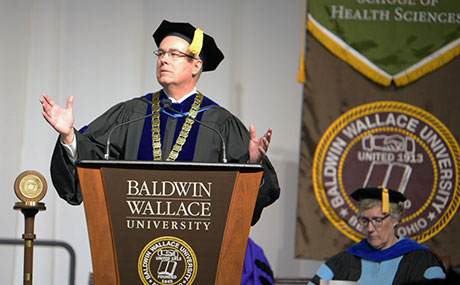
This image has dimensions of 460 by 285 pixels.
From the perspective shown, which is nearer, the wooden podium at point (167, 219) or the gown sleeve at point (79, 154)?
the wooden podium at point (167, 219)

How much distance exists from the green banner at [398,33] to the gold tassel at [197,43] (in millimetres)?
1920

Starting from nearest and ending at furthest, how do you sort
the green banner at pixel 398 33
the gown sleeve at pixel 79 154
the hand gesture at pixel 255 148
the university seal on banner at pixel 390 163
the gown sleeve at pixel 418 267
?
the hand gesture at pixel 255 148, the gown sleeve at pixel 79 154, the gown sleeve at pixel 418 267, the university seal on banner at pixel 390 163, the green banner at pixel 398 33

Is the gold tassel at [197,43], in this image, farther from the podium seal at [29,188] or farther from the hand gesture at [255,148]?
the podium seal at [29,188]

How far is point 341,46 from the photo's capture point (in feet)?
16.0

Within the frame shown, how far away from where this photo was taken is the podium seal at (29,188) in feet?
10.1

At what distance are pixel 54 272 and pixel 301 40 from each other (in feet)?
7.86

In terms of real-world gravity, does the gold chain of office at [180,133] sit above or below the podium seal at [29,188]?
above

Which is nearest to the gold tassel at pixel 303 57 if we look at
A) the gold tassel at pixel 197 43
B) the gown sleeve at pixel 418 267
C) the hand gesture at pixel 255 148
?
the gown sleeve at pixel 418 267

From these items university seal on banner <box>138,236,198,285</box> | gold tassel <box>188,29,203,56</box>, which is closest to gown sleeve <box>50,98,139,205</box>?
gold tassel <box>188,29,203,56</box>

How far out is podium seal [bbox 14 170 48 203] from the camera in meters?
3.09

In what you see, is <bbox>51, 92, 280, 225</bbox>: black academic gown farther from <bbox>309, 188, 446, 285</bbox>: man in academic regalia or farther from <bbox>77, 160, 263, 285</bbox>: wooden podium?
<bbox>309, 188, 446, 285</bbox>: man in academic regalia

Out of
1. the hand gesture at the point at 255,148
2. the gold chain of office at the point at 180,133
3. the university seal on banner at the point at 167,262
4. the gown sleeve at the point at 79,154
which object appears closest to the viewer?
the university seal on banner at the point at 167,262

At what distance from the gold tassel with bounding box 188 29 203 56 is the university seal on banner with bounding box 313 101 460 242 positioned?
1934 millimetres

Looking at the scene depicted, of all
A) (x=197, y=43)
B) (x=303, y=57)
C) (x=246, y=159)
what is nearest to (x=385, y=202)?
(x=303, y=57)
